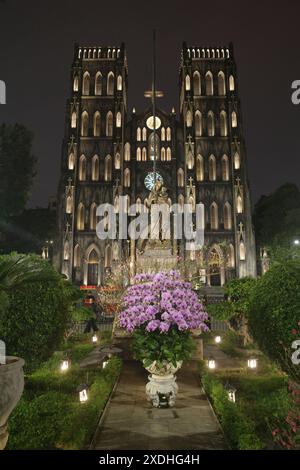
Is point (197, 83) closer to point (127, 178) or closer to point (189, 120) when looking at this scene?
point (189, 120)

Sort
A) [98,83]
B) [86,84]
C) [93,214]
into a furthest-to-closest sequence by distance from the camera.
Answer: [98,83]
[86,84]
[93,214]

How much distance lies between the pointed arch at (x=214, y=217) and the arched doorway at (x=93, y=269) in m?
13.5

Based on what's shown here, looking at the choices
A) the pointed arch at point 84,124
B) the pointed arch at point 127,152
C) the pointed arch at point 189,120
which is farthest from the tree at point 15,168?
the pointed arch at point 189,120

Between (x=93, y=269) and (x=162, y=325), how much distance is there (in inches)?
1302

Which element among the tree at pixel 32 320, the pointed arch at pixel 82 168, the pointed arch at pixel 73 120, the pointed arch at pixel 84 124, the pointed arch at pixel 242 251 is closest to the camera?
the tree at pixel 32 320

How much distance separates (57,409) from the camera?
7.62 meters

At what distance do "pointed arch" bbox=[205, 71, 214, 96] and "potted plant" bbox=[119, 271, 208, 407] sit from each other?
4051cm

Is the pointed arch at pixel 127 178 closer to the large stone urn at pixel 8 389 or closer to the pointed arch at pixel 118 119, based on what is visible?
the pointed arch at pixel 118 119

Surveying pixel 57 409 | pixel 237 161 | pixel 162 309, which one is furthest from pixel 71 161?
pixel 162 309

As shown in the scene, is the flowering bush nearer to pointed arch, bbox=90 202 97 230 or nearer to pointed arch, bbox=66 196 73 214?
pointed arch, bbox=90 202 97 230

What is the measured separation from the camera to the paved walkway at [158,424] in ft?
18.6

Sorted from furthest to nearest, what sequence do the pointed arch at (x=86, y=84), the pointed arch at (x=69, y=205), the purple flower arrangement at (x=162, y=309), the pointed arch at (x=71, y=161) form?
the pointed arch at (x=86, y=84) < the pointed arch at (x=71, y=161) < the pointed arch at (x=69, y=205) < the purple flower arrangement at (x=162, y=309)

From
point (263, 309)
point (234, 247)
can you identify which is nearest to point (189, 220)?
point (234, 247)
